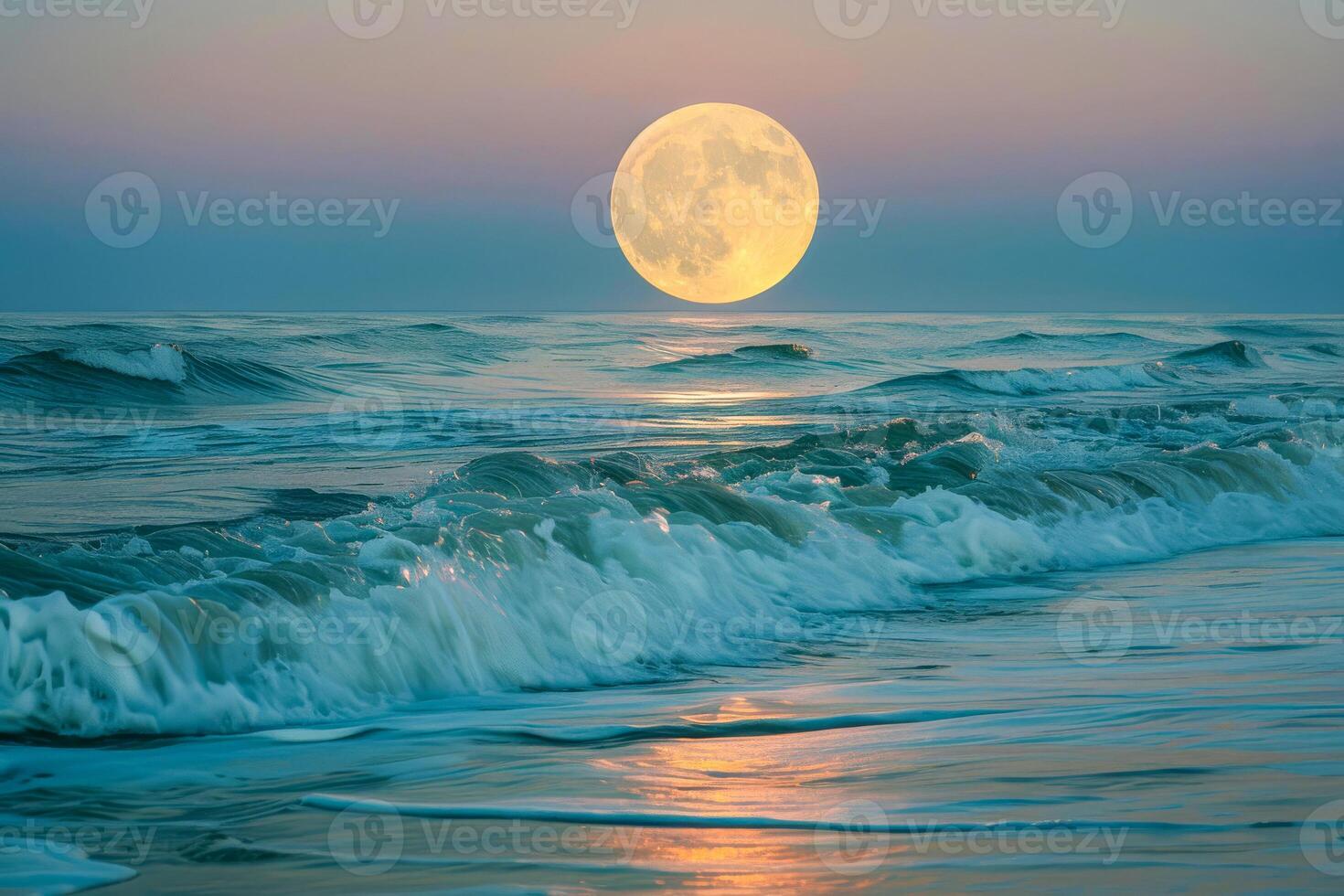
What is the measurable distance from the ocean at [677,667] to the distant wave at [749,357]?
20631mm

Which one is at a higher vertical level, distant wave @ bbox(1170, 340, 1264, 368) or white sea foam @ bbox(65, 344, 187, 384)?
distant wave @ bbox(1170, 340, 1264, 368)

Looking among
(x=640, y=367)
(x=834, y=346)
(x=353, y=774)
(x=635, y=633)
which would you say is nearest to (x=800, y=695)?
(x=635, y=633)

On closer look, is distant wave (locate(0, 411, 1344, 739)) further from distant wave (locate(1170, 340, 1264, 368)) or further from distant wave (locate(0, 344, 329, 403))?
distant wave (locate(1170, 340, 1264, 368))

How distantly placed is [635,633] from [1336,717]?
11.5 ft

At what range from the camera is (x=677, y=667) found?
645cm

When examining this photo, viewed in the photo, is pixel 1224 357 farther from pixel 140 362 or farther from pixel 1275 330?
pixel 140 362

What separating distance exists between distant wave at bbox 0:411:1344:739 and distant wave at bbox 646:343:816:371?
22632mm

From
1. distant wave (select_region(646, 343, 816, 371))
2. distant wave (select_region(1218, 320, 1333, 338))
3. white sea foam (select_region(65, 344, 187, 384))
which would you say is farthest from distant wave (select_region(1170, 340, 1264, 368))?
white sea foam (select_region(65, 344, 187, 384))

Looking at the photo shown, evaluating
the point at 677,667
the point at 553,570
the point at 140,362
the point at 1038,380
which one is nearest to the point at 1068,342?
the point at 1038,380

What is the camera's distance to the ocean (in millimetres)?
3705

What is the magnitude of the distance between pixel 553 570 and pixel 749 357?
30945mm

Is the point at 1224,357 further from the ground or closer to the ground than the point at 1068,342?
closer to the ground

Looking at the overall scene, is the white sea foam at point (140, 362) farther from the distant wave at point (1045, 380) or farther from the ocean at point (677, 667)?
the distant wave at point (1045, 380)

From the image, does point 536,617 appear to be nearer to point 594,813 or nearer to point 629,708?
point 629,708
